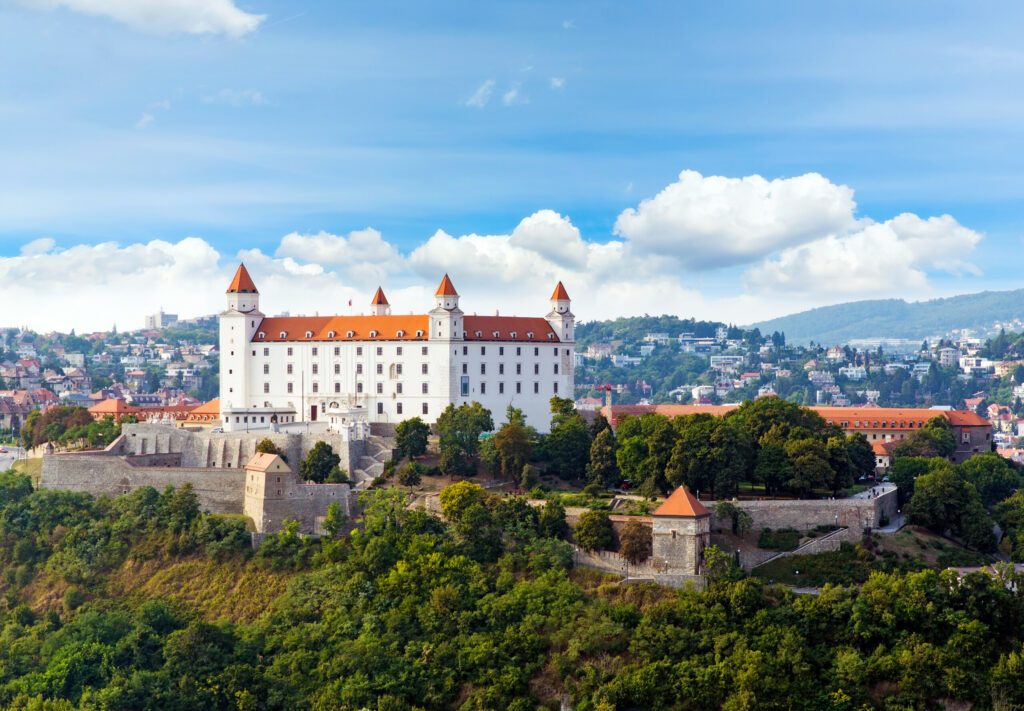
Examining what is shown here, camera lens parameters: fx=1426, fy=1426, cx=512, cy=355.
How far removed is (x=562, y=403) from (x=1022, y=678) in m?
29.3

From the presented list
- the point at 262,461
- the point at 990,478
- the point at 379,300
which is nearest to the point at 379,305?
the point at 379,300

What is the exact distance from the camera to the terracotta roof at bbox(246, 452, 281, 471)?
5983 centimetres

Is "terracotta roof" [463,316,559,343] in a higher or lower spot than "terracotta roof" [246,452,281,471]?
higher

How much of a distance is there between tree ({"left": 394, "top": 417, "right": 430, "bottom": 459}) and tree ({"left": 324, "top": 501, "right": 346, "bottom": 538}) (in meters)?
7.19

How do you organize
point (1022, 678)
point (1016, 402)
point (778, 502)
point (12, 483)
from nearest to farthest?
point (1022, 678) < point (778, 502) < point (12, 483) < point (1016, 402)

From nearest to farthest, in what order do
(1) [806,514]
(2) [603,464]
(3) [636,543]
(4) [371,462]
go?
(3) [636,543] < (1) [806,514] < (2) [603,464] < (4) [371,462]

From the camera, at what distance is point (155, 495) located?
203 ft

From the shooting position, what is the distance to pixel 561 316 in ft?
251

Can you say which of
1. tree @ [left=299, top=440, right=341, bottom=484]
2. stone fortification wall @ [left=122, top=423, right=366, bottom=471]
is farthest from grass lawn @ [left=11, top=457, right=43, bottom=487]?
tree @ [left=299, top=440, right=341, bottom=484]

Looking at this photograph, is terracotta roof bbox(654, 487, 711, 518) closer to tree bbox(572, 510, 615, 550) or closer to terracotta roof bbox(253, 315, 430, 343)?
tree bbox(572, 510, 615, 550)

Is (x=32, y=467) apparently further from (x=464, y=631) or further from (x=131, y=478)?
(x=464, y=631)

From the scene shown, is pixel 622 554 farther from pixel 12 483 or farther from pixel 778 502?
pixel 12 483

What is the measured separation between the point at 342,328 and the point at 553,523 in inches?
882

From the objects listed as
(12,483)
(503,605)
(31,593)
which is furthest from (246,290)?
(503,605)
